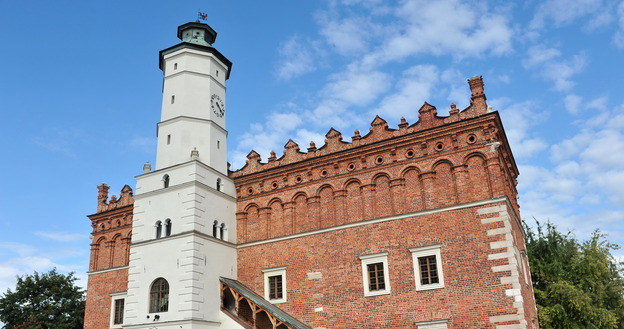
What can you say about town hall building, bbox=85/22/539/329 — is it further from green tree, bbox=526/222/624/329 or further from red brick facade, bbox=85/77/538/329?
green tree, bbox=526/222/624/329

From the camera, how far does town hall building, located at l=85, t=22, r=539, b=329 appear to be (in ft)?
64.7

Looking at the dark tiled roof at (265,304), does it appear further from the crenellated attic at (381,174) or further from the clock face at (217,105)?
the clock face at (217,105)

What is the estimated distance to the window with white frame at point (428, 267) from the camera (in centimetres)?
1994

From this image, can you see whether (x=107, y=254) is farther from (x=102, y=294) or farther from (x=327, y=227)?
(x=327, y=227)

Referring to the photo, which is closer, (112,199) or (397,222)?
(397,222)

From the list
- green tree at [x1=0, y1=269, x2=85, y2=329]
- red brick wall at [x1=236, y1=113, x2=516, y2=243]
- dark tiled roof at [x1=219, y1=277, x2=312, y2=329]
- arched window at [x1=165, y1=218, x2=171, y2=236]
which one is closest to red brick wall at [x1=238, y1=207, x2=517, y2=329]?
dark tiled roof at [x1=219, y1=277, x2=312, y2=329]

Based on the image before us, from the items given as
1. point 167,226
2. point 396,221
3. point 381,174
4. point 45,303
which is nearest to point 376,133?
point 381,174

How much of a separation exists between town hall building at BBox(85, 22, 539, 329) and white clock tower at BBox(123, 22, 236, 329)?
0.06 m

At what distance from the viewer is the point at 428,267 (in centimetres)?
2028

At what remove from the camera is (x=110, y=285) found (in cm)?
2842

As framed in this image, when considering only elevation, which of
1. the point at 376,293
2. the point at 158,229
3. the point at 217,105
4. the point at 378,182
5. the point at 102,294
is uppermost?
the point at 217,105

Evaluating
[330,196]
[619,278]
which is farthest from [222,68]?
[619,278]

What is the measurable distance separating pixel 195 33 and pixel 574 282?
2493cm

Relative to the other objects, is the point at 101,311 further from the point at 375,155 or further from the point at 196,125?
the point at 375,155
